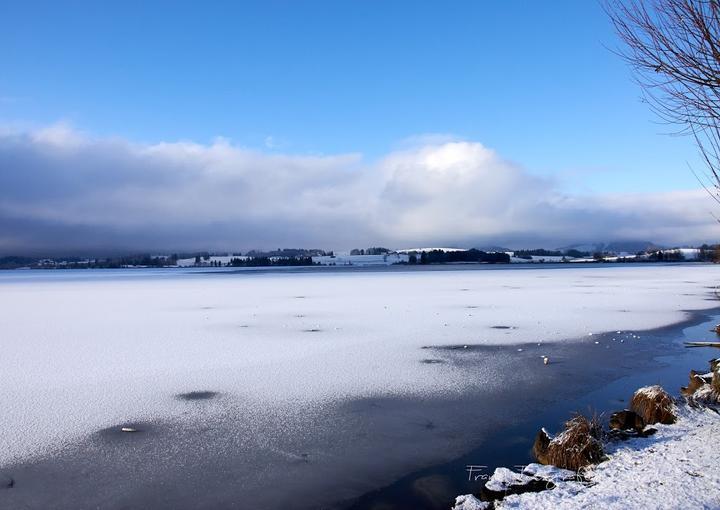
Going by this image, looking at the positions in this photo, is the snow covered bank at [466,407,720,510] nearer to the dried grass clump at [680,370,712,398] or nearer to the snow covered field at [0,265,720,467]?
the dried grass clump at [680,370,712,398]

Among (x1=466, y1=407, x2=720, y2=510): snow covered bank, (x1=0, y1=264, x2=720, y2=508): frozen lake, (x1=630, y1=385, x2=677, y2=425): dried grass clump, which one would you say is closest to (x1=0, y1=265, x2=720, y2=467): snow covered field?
(x1=0, y1=264, x2=720, y2=508): frozen lake

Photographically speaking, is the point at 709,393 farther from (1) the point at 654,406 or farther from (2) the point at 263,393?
(2) the point at 263,393

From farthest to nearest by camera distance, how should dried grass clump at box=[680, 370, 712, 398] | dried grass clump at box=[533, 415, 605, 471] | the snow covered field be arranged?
dried grass clump at box=[680, 370, 712, 398], the snow covered field, dried grass clump at box=[533, 415, 605, 471]

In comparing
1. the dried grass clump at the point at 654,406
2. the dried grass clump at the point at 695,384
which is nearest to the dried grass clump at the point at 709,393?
the dried grass clump at the point at 695,384

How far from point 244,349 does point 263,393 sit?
2.97 metres

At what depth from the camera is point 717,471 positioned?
4.17m

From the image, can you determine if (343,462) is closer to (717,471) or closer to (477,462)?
(477,462)

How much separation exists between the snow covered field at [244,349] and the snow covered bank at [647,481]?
9.08 feet

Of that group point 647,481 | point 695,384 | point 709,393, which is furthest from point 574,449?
point 695,384

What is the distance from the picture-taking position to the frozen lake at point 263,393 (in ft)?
15.3

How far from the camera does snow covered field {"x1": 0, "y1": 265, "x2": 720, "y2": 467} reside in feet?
21.4

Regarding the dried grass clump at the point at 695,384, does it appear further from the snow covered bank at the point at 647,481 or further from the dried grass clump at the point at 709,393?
the snow covered bank at the point at 647,481

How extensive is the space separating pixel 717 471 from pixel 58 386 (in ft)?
24.7

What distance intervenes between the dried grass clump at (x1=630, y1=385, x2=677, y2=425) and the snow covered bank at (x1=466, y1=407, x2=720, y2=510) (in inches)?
20.4
